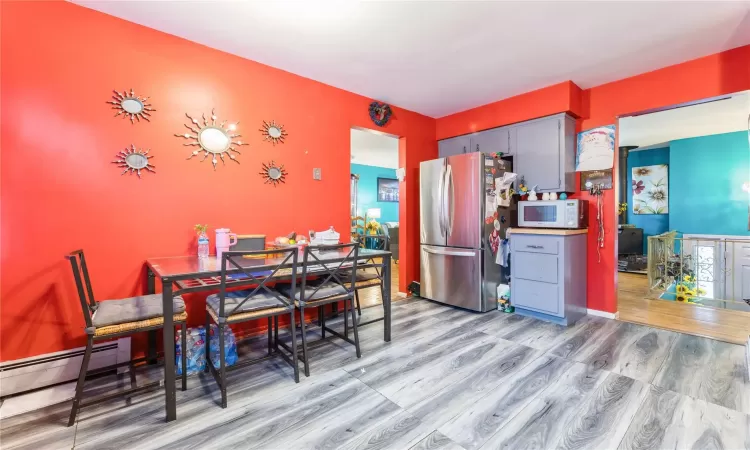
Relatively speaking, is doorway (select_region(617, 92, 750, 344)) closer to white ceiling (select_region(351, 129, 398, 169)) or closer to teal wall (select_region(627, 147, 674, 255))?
teal wall (select_region(627, 147, 674, 255))

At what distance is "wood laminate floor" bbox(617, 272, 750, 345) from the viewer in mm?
2936

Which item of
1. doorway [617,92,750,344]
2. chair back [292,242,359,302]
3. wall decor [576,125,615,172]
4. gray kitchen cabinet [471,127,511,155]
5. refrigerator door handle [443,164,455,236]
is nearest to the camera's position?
chair back [292,242,359,302]

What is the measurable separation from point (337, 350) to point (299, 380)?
53 cm

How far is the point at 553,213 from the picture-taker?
132 inches

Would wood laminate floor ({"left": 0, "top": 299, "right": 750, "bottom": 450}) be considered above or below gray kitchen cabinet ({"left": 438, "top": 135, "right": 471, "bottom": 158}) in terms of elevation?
below

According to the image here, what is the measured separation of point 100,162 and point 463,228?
3314 millimetres

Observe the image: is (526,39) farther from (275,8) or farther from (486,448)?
(486,448)

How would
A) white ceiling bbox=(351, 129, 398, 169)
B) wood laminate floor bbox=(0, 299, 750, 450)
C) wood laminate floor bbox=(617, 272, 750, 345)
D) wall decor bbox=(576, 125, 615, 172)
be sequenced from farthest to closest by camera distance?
1. white ceiling bbox=(351, 129, 398, 169)
2. wall decor bbox=(576, 125, 615, 172)
3. wood laminate floor bbox=(617, 272, 750, 345)
4. wood laminate floor bbox=(0, 299, 750, 450)

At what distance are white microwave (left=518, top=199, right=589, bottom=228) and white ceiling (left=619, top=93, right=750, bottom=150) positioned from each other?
2.30m

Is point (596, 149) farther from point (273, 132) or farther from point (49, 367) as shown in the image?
point (49, 367)

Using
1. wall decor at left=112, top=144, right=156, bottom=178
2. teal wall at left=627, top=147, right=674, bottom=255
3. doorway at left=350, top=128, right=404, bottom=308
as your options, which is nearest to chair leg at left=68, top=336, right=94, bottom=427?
wall decor at left=112, top=144, right=156, bottom=178

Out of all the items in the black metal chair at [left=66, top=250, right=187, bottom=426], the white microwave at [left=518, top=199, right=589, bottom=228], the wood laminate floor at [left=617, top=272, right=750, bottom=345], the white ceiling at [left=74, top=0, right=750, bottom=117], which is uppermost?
the white ceiling at [left=74, top=0, right=750, bottom=117]

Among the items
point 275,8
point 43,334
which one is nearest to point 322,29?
point 275,8

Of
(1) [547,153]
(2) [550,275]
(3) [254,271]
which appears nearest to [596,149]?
(1) [547,153]
